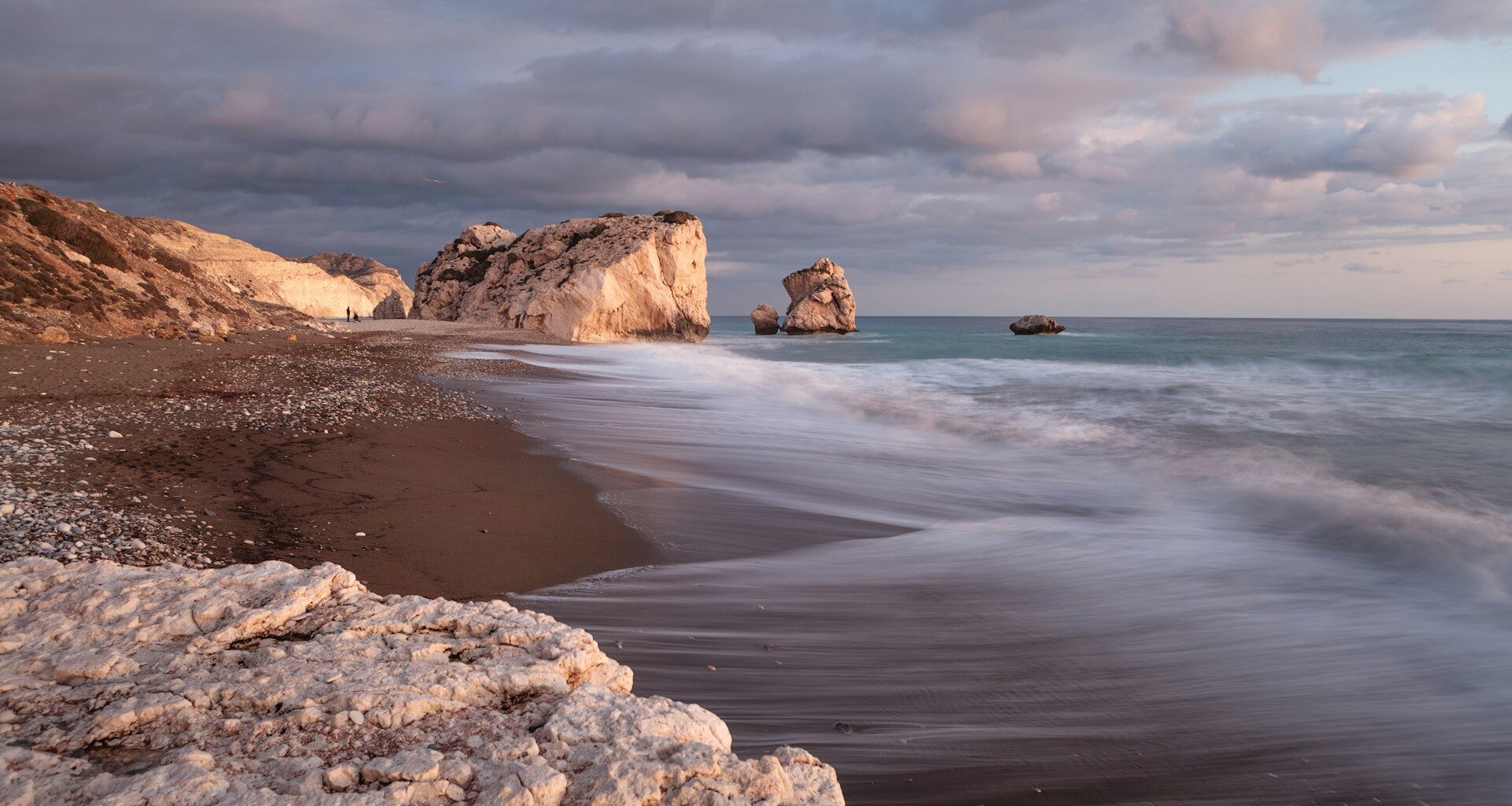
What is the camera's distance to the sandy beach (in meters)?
4.41

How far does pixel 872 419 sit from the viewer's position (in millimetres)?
14562

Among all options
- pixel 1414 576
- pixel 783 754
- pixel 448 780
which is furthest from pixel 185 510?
pixel 1414 576

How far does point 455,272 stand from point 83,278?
121ft

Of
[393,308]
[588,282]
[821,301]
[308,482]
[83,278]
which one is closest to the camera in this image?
[308,482]

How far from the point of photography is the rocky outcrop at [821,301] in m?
76.5

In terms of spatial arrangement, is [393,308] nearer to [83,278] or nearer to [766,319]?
[766,319]

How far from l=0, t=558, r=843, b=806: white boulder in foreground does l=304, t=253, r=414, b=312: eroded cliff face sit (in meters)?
119

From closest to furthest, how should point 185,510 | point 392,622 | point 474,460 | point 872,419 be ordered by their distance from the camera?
point 392,622, point 185,510, point 474,460, point 872,419

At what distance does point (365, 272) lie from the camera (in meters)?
149

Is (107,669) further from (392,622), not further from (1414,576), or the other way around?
(1414,576)

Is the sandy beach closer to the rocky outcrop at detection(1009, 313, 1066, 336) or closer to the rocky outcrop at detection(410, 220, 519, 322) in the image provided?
the rocky outcrop at detection(410, 220, 519, 322)

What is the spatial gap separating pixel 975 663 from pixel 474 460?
4947 mm

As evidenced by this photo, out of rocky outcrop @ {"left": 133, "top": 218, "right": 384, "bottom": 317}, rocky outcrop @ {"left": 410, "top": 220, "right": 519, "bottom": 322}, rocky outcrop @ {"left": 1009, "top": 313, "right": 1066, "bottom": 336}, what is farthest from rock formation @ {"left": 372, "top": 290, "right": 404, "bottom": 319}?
rocky outcrop @ {"left": 1009, "top": 313, "right": 1066, "bottom": 336}

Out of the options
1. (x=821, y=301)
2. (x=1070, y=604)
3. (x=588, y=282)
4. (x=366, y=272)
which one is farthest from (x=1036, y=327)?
(x=366, y=272)
